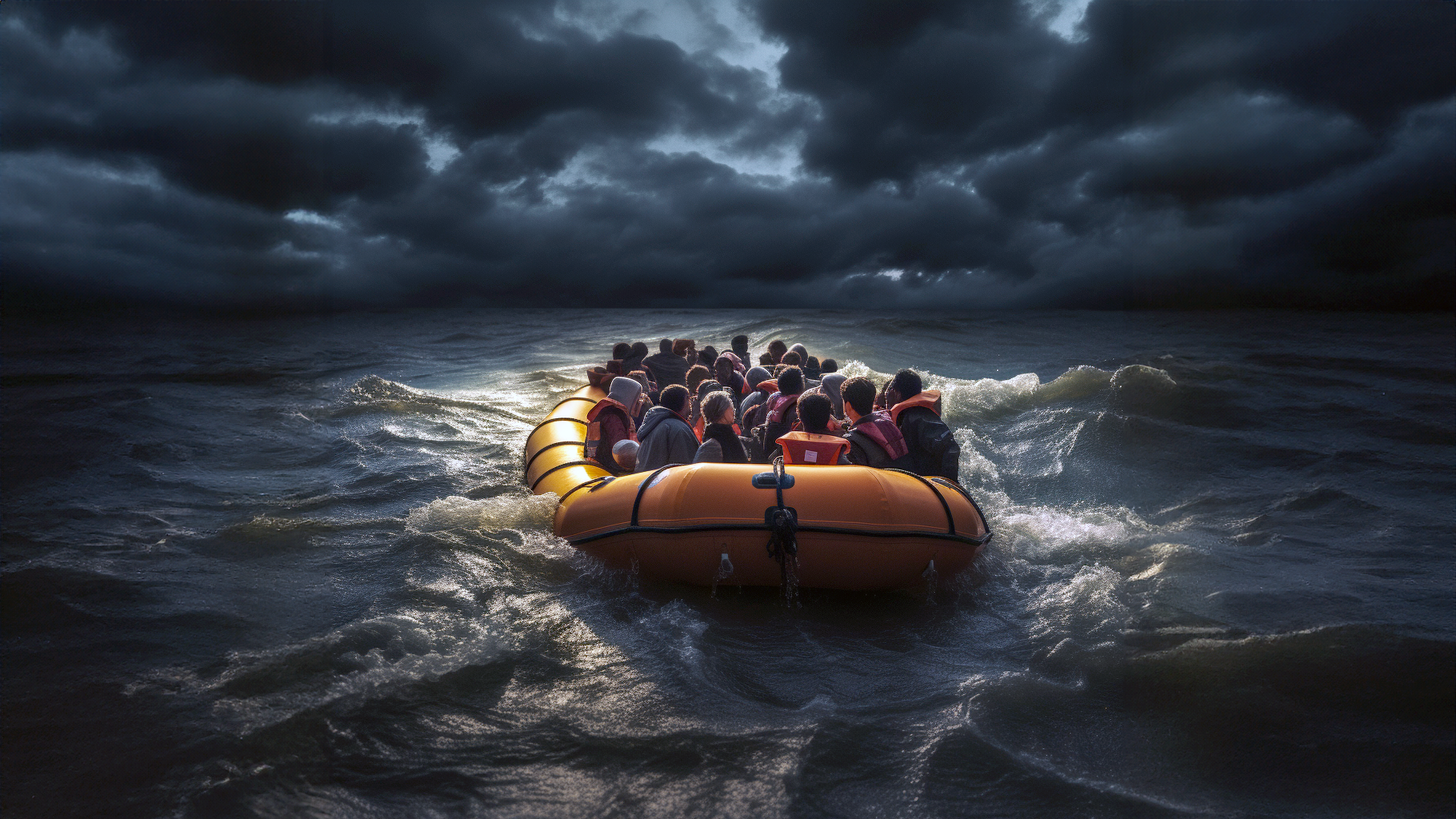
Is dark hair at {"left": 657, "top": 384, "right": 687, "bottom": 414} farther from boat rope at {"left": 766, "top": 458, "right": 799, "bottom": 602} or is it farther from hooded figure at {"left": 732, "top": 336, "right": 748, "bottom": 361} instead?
hooded figure at {"left": 732, "top": 336, "right": 748, "bottom": 361}

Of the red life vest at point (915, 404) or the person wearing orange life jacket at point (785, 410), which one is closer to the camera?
the red life vest at point (915, 404)

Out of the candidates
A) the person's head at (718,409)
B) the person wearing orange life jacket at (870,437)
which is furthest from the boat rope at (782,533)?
the person wearing orange life jacket at (870,437)

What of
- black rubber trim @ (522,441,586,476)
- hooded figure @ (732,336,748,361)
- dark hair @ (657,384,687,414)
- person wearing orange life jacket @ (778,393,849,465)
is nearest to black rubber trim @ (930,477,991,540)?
person wearing orange life jacket @ (778,393,849,465)

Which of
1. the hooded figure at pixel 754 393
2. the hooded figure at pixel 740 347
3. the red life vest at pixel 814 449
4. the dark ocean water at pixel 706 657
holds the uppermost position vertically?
the hooded figure at pixel 740 347

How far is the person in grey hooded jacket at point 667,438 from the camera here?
4941mm

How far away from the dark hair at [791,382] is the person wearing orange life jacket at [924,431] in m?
0.69

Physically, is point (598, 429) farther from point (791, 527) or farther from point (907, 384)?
point (791, 527)

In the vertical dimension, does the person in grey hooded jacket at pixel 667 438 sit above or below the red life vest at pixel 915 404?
below

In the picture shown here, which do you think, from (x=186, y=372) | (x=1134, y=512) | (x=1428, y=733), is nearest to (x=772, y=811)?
(x=1428, y=733)

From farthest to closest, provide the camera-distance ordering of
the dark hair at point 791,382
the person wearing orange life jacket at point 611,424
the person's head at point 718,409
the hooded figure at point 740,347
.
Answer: the hooded figure at point 740,347 → the person wearing orange life jacket at point 611,424 → the dark hair at point 791,382 → the person's head at point 718,409

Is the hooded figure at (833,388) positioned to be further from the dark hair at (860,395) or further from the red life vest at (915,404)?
the dark hair at (860,395)

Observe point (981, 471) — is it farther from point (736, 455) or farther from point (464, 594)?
point (464, 594)

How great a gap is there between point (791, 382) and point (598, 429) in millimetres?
1829

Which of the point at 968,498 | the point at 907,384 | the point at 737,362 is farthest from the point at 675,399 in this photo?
the point at 737,362
